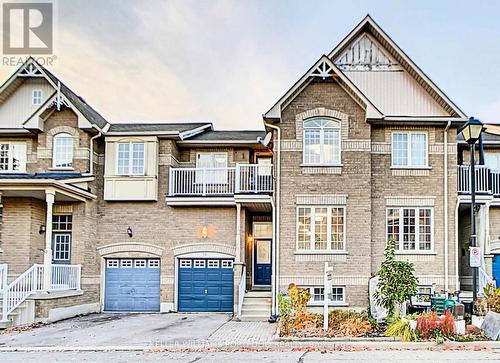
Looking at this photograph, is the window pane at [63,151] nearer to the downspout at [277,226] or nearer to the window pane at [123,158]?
the window pane at [123,158]

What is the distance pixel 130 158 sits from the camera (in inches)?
907

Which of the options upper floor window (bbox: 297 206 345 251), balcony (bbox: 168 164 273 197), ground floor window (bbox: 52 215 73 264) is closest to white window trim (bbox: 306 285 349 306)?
upper floor window (bbox: 297 206 345 251)

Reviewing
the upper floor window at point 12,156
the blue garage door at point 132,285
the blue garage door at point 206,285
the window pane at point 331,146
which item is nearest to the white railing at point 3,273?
the blue garage door at point 132,285

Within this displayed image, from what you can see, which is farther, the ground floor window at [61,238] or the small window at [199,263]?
the small window at [199,263]

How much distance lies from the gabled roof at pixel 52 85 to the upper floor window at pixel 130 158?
1231 mm

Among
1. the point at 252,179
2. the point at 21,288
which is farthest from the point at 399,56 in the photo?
the point at 21,288

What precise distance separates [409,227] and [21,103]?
1651cm

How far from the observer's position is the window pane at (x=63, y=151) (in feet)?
75.3

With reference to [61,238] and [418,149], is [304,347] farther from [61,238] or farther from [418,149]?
[61,238]

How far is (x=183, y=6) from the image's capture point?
19844 mm

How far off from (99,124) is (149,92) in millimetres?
3929

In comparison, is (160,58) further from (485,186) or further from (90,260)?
(485,186)

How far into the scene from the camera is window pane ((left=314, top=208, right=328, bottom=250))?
20.5 m

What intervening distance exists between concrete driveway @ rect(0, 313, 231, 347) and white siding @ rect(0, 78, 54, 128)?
9.13 metres
